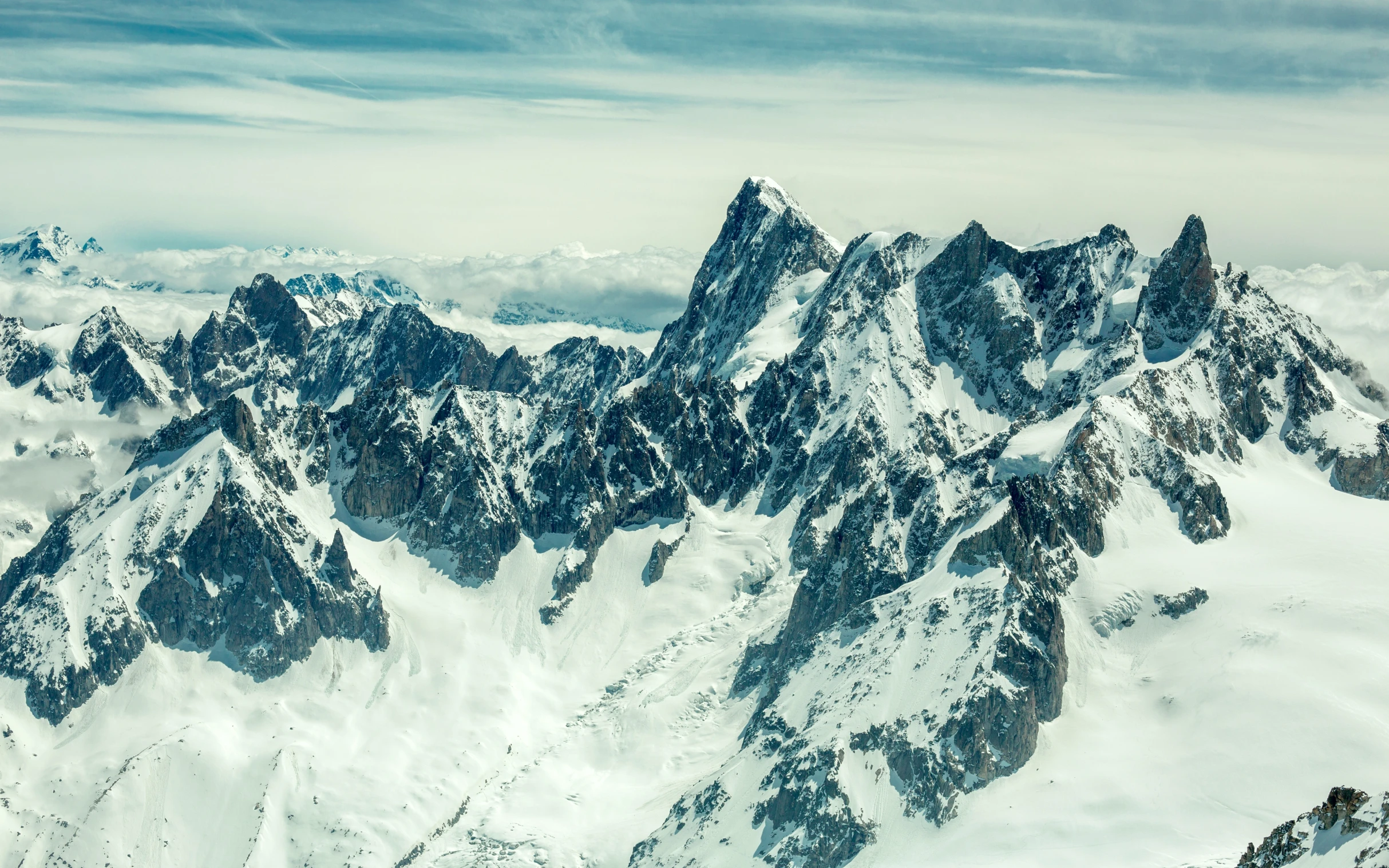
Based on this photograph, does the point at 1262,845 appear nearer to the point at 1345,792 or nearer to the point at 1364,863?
the point at 1345,792

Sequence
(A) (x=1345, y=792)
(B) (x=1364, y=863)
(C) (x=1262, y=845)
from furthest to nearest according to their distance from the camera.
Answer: (C) (x=1262, y=845), (A) (x=1345, y=792), (B) (x=1364, y=863)

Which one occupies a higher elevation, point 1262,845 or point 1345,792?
point 1345,792

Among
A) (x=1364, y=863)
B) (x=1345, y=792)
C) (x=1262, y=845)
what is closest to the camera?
(x=1364, y=863)

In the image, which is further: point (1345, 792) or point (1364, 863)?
point (1345, 792)

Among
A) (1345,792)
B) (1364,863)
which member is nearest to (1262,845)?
(1345,792)

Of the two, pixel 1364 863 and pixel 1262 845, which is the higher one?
pixel 1364 863
